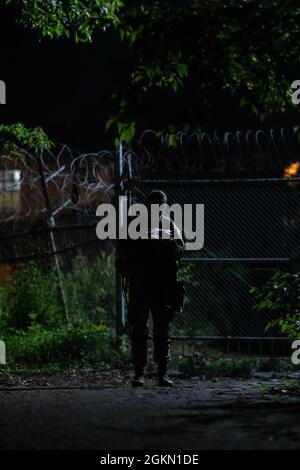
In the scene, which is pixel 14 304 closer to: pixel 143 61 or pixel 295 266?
pixel 295 266

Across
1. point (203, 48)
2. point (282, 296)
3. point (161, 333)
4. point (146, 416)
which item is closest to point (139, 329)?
point (161, 333)

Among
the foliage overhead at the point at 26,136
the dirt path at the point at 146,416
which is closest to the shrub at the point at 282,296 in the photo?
the dirt path at the point at 146,416

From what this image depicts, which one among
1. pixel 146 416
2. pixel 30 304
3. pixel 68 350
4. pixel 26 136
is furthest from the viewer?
pixel 30 304

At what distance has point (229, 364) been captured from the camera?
11078mm

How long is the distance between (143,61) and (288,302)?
118 inches

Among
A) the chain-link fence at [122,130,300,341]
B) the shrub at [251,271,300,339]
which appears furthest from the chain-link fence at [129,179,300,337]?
the shrub at [251,271,300,339]

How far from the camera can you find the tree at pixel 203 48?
290 inches

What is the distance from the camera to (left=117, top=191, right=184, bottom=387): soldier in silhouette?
930 centimetres

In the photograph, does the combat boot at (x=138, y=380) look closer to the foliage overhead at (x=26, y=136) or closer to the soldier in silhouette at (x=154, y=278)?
the soldier in silhouette at (x=154, y=278)

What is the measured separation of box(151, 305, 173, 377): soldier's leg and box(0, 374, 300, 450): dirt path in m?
0.32

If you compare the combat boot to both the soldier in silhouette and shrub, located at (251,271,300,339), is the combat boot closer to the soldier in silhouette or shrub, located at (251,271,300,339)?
the soldier in silhouette

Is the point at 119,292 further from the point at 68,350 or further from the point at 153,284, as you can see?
the point at 153,284

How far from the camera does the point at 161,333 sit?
9445mm

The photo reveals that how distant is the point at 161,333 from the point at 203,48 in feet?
11.0
